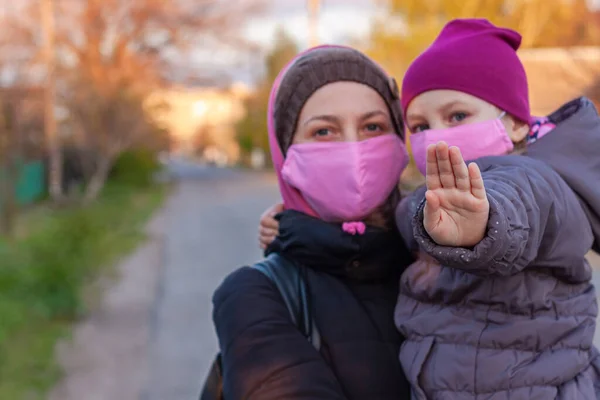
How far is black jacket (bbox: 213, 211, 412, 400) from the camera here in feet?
4.98

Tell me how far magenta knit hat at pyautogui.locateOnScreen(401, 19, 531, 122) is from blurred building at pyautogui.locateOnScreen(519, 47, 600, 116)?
4.65m

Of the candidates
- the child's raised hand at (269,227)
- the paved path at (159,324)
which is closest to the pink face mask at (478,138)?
the child's raised hand at (269,227)

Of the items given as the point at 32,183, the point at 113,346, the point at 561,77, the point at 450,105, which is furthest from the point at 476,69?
the point at 32,183

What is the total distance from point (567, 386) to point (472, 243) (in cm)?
48

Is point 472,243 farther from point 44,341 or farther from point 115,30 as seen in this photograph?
point 115,30

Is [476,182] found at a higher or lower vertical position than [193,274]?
higher

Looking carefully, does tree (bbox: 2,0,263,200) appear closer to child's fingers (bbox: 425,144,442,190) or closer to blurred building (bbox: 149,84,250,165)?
blurred building (bbox: 149,84,250,165)

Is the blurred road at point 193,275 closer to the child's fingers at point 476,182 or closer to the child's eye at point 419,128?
the child's eye at point 419,128

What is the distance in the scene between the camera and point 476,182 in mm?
1146

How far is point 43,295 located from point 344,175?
628 centimetres

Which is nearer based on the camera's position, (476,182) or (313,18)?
(476,182)

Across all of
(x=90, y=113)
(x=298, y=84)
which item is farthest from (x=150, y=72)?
(x=298, y=84)

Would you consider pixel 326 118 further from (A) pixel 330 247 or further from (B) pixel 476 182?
(B) pixel 476 182

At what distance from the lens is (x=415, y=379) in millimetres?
1503
